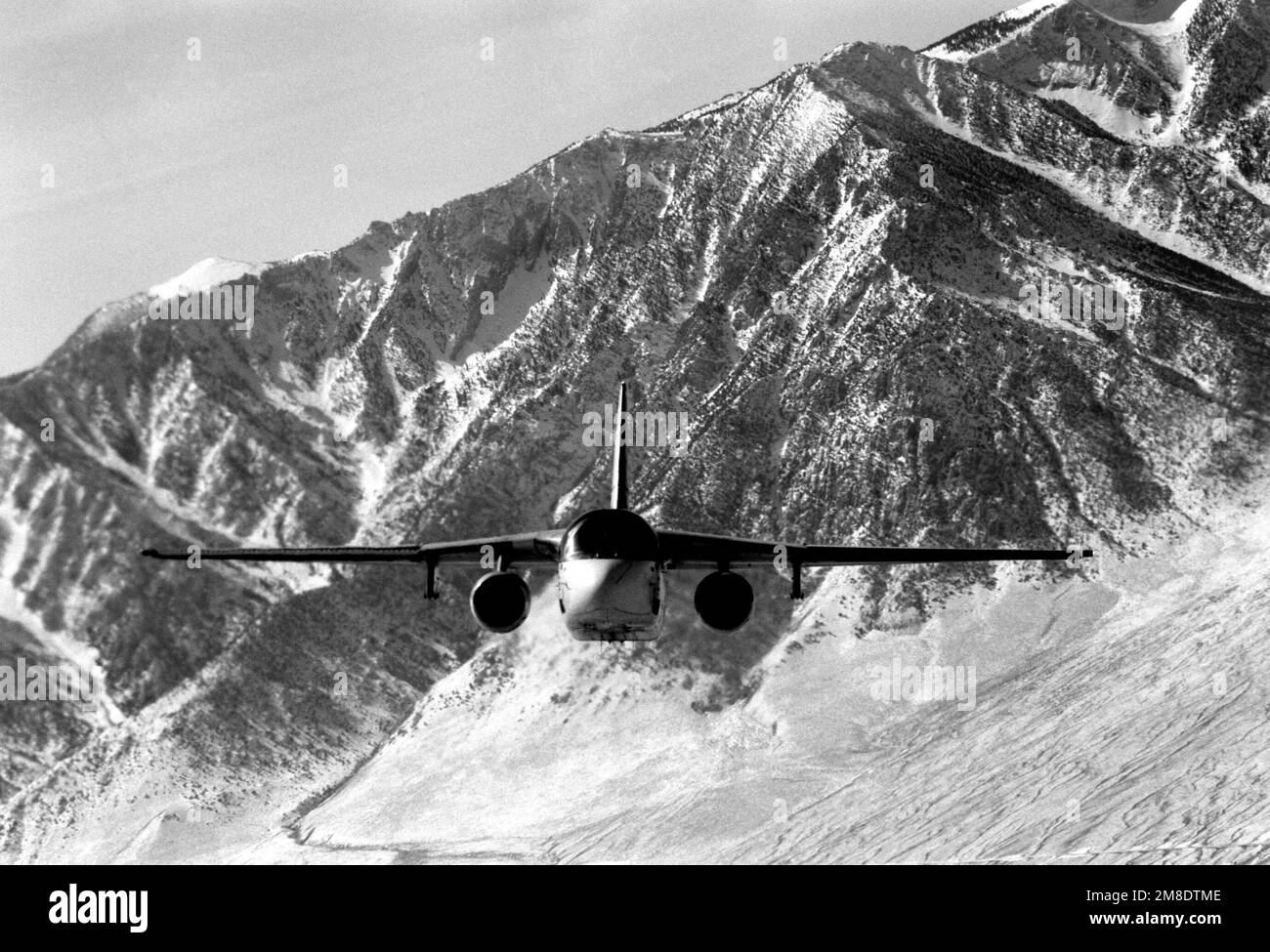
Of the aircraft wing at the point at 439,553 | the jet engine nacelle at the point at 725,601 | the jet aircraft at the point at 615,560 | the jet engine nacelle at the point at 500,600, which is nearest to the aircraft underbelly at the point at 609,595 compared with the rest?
the jet aircraft at the point at 615,560

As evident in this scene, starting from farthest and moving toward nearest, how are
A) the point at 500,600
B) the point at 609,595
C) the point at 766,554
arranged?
the point at 766,554
the point at 500,600
the point at 609,595

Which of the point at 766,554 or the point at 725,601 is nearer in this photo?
the point at 725,601

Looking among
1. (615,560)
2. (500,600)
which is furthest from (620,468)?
(615,560)

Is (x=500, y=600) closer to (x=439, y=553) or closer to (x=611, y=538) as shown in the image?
(x=439, y=553)
